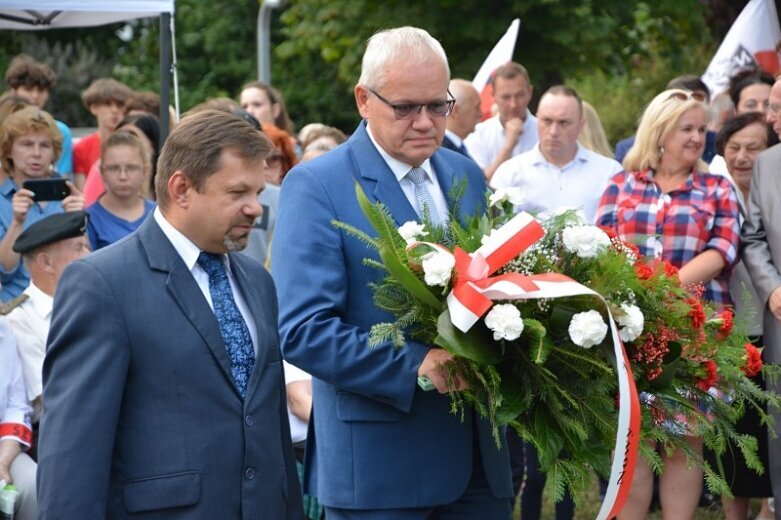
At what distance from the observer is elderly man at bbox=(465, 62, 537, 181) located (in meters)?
9.65

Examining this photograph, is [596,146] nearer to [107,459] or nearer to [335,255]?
[335,255]

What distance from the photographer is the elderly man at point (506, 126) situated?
9.65m

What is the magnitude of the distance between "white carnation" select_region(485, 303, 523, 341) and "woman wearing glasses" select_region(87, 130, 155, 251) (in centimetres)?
482

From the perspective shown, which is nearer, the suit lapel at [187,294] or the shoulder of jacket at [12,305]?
the suit lapel at [187,294]

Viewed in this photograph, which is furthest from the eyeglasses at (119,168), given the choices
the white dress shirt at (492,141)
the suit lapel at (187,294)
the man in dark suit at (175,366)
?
the suit lapel at (187,294)

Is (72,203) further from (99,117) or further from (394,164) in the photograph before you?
(394,164)

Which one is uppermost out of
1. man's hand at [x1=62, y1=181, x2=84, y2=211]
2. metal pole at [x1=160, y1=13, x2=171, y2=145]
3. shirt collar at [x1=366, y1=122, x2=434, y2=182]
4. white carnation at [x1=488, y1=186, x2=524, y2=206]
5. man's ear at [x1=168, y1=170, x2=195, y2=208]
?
man's ear at [x1=168, y1=170, x2=195, y2=208]

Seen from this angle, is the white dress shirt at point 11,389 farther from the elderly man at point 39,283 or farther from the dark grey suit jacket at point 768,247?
the dark grey suit jacket at point 768,247

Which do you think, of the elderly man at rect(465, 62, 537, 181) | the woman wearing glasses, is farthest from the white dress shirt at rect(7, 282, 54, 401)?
the elderly man at rect(465, 62, 537, 181)

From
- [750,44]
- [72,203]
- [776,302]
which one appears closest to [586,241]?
[776,302]

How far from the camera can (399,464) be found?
156 inches

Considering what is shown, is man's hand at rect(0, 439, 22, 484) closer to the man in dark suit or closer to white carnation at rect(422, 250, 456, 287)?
the man in dark suit

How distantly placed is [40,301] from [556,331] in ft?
10.9

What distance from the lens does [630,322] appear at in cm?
365
